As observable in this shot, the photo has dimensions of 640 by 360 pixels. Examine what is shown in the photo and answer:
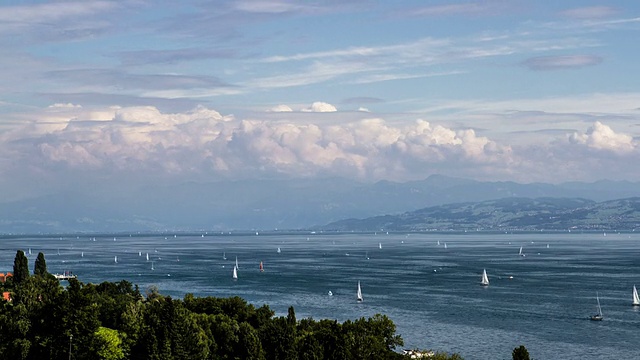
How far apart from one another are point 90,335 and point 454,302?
106102 mm

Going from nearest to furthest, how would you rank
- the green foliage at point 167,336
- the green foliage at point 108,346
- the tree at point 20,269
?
1. the green foliage at point 167,336
2. the green foliage at point 108,346
3. the tree at point 20,269

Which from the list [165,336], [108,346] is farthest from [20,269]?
[165,336]

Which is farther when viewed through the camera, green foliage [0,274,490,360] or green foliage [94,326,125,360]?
green foliage [94,326,125,360]

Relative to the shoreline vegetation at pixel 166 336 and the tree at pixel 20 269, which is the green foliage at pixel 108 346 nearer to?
the shoreline vegetation at pixel 166 336

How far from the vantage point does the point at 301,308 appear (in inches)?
7028

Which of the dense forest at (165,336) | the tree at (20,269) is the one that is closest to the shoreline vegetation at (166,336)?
the dense forest at (165,336)

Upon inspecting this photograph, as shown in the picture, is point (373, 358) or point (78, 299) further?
point (78, 299)

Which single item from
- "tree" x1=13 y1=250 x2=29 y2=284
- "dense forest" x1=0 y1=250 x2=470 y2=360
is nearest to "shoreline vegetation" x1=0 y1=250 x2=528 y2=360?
"dense forest" x1=0 y1=250 x2=470 y2=360

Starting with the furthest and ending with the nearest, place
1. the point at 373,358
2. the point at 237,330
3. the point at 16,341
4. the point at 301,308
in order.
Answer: the point at 301,308, the point at 237,330, the point at 16,341, the point at 373,358

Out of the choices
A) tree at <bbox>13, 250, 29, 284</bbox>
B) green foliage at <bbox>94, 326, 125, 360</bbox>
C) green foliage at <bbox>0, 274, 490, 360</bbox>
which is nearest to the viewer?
green foliage at <bbox>0, 274, 490, 360</bbox>

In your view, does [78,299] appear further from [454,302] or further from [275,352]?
[454,302]

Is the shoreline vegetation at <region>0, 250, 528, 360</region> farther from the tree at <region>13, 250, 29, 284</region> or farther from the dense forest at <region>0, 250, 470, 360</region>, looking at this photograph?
the tree at <region>13, 250, 29, 284</region>

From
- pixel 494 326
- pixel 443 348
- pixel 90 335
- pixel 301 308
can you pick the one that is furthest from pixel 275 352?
pixel 301 308

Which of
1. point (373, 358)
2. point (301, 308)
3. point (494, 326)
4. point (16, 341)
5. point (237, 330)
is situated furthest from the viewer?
point (301, 308)
